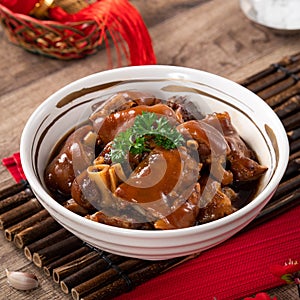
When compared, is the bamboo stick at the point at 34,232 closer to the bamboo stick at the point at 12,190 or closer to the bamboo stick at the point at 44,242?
the bamboo stick at the point at 44,242

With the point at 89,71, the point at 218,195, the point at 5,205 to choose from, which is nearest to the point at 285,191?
the point at 218,195

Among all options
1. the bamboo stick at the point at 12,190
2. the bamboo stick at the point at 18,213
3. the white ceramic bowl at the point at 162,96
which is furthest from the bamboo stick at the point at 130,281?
the bamboo stick at the point at 12,190

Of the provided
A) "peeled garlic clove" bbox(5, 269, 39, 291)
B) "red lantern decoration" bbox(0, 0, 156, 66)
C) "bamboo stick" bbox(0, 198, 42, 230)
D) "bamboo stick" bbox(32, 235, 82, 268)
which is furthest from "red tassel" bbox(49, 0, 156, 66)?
"peeled garlic clove" bbox(5, 269, 39, 291)

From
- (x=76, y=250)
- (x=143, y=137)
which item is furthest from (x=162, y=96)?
(x=76, y=250)

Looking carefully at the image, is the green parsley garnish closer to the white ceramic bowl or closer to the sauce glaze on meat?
the sauce glaze on meat

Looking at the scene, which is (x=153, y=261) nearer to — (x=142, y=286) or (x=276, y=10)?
(x=142, y=286)

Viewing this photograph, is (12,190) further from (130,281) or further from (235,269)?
(235,269)
